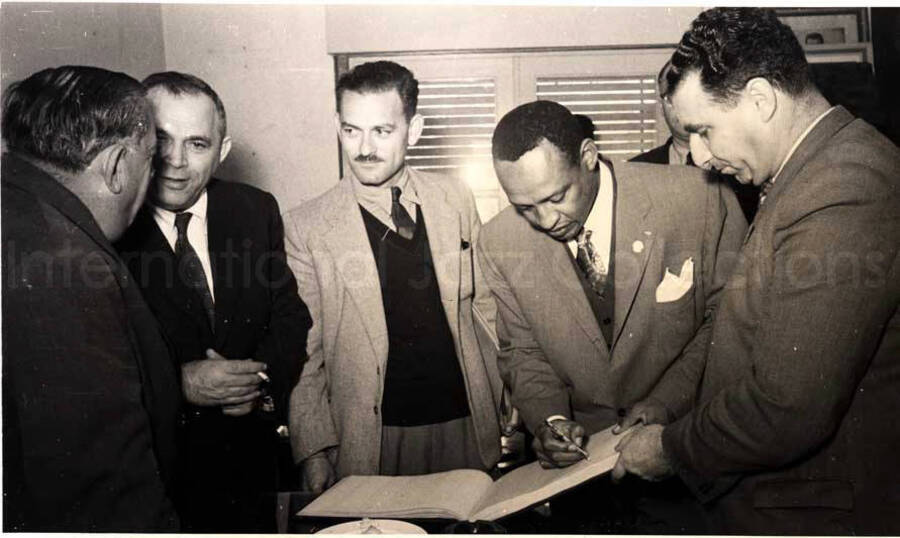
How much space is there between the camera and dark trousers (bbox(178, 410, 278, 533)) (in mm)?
1592

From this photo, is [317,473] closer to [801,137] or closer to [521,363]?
[521,363]

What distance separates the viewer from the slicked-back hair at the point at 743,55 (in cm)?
125

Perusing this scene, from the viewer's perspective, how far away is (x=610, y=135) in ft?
7.38

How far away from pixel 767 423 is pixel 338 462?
1.20 metres

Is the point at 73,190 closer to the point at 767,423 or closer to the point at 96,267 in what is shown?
the point at 96,267

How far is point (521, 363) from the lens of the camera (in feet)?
5.84

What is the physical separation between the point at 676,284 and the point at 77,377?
54.7 inches

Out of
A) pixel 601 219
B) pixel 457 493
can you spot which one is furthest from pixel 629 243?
pixel 457 493

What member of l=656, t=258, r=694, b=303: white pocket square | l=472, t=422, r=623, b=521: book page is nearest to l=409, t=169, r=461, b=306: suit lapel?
l=656, t=258, r=694, b=303: white pocket square

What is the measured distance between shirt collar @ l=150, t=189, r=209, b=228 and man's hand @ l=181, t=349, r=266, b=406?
39cm

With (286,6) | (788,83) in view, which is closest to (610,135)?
(788,83)

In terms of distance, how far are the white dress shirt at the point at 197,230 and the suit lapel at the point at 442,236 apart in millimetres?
606

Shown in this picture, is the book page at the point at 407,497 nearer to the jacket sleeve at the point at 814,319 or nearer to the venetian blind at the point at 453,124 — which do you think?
the jacket sleeve at the point at 814,319

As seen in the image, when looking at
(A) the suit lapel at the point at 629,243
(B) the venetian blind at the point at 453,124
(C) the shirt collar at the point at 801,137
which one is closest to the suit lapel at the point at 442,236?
(B) the venetian blind at the point at 453,124
